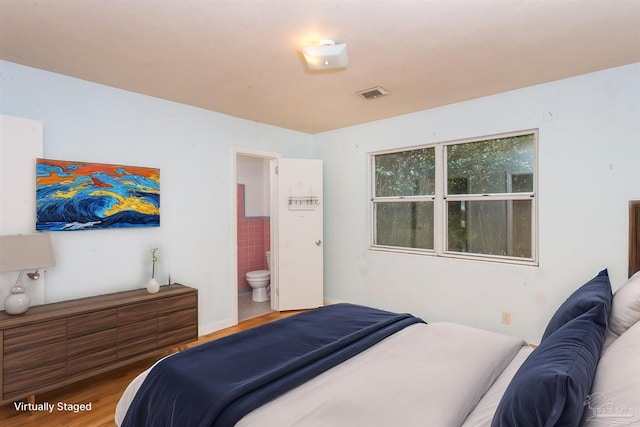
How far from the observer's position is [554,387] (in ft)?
3.06

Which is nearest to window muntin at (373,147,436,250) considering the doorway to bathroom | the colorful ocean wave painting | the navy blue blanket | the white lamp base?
the doorway to bathroom

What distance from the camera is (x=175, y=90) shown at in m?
3.18

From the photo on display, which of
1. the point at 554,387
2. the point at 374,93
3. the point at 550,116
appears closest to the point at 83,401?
the point at 554,387

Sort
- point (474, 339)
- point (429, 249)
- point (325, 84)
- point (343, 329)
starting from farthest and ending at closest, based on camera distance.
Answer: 1. point (429, 249)
2. point (325, 84)
3. point (343, 329)
4. point (474, 339)

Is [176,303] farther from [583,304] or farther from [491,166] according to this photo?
[491,166]

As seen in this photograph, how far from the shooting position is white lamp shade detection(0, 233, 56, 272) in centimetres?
230

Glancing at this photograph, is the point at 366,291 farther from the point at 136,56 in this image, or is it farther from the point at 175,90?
the point at 136,56

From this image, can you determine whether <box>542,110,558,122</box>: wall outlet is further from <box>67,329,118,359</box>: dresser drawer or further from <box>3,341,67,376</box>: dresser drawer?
<box>3,341,67,376</box>: dresser drawer

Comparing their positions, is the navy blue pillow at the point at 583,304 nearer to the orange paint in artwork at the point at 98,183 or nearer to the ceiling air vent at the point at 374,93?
the ceiling air vent at the point at 374,93

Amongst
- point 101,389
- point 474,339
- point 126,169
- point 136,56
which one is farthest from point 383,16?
point 101,389

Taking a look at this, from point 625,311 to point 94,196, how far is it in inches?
141

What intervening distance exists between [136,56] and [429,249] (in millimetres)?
3340

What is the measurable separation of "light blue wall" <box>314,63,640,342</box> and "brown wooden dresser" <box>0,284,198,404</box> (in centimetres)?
237

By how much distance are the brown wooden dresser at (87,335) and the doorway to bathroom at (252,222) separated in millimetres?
2227
